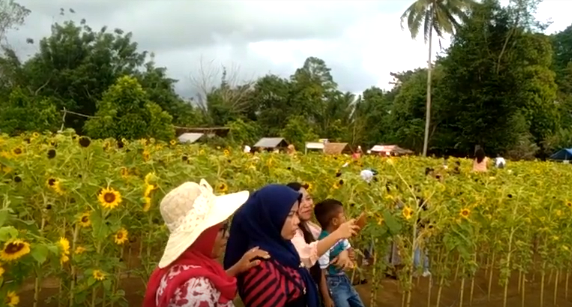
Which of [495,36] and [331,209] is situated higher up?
[495,36]

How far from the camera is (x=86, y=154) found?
3975 mm

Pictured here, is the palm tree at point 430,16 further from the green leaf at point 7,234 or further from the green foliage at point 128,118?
the green leaf at point 7,234

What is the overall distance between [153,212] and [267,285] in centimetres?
161


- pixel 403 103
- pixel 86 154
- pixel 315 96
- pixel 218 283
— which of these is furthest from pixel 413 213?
pixel 315 96

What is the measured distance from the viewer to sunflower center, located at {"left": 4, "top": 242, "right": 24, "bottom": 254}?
2.05 m

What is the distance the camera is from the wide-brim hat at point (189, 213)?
2.29m

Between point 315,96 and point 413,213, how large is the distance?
51366 mm

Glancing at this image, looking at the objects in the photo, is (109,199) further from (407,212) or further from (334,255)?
(407,212)

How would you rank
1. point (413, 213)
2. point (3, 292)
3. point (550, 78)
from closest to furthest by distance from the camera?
point (3, 292) → point (413, 213) → point (550, 78)

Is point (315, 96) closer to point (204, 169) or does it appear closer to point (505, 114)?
point (505, 114)

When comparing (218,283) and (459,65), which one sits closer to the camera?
(218,283)

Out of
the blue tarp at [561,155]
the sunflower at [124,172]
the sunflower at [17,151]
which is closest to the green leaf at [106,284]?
the sunflower at [124,172]

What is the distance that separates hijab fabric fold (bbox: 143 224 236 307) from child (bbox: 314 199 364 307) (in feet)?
4.06

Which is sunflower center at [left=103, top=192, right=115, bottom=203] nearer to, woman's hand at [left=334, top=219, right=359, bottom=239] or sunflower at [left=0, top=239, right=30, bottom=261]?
woman's hand at [left=334, top=219, right=359, bottom=239]
